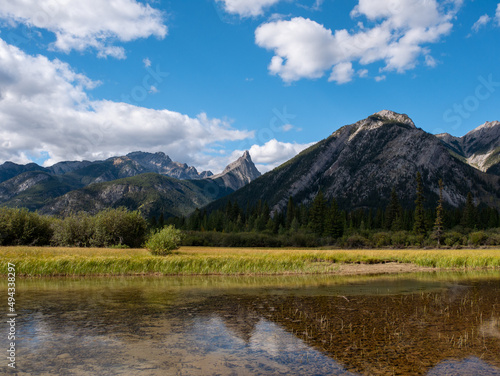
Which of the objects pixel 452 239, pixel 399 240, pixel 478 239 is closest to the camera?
pixel 478 239

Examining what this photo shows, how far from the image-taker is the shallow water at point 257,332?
400 inches

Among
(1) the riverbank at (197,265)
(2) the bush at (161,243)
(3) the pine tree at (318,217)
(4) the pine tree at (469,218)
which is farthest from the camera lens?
(4) the pine tree at (469,218)

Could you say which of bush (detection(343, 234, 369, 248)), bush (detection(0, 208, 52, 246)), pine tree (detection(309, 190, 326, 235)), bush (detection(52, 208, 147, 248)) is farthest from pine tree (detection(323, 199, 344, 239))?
bush (detection(0, 208, 52, 246))

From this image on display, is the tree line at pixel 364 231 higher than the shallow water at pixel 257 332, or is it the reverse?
the tree line at pixel 364 231

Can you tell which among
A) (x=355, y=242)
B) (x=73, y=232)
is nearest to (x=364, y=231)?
(x=355, y=242)

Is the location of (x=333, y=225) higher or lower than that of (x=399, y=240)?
higher

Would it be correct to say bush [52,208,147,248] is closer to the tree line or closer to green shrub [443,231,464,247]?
the tree line

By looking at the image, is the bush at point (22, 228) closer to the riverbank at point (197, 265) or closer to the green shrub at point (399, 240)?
the riverbank at point (197, 265)

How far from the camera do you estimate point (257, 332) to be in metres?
14.0

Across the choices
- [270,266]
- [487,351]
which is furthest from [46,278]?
[487,351]

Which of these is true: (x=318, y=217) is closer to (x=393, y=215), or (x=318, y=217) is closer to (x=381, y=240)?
(x=381, y=240)

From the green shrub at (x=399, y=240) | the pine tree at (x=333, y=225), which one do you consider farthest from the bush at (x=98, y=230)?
the pine tree at (x=333, y=225)

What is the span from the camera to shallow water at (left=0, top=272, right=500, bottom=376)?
10.2 meters

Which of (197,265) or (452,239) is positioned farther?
(452,239)
